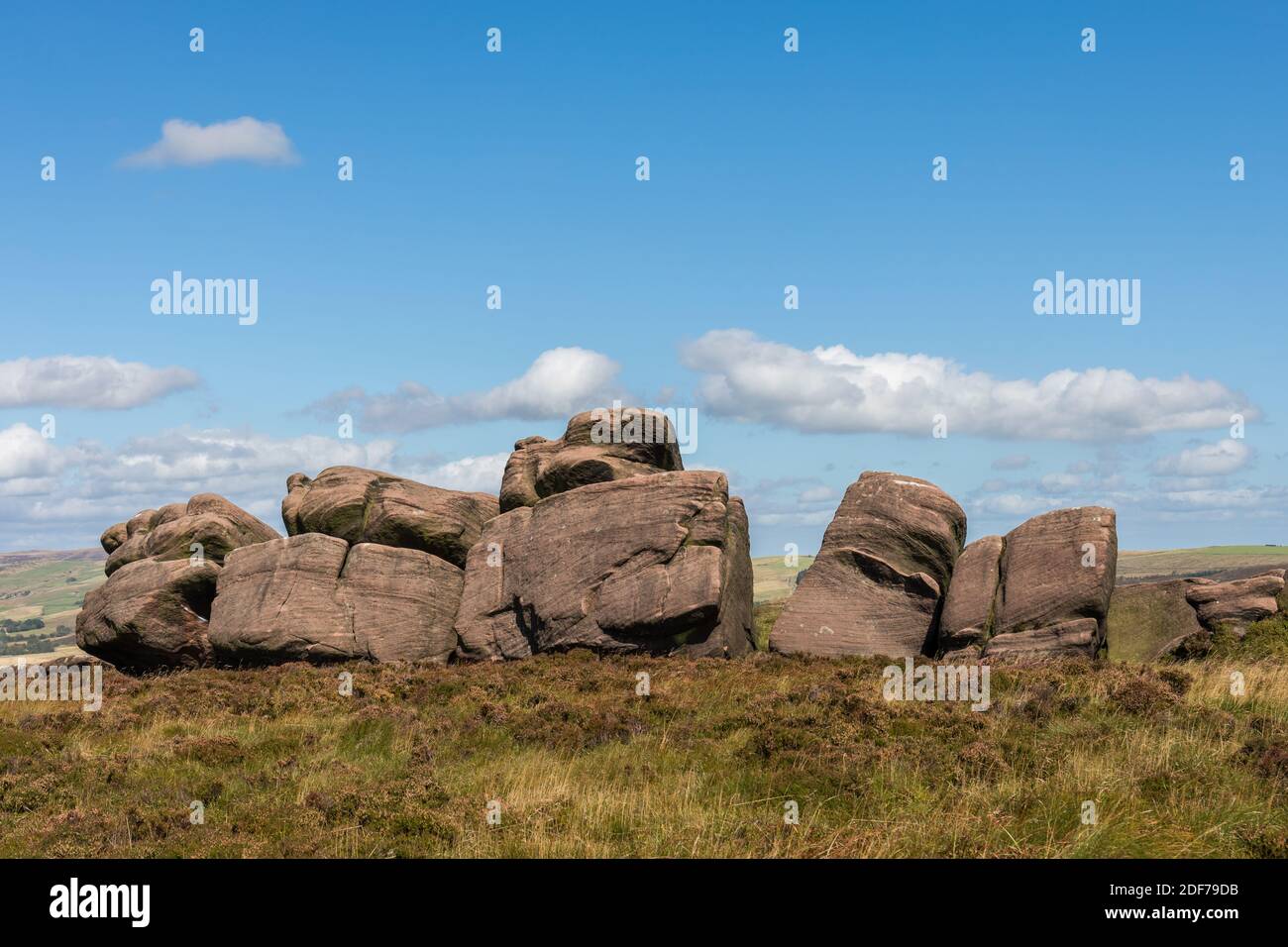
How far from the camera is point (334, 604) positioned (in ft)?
116

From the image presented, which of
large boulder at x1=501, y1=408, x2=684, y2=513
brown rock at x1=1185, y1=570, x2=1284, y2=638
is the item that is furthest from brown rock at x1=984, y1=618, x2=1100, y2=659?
large boulder at x1=501, y1=408, x2=684, y2=513

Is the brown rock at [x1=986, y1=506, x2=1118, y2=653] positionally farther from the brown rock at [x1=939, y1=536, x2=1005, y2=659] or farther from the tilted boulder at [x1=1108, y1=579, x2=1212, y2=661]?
the tilted boulder at [x1=1108, y1=579, x2=1212, y2=661]

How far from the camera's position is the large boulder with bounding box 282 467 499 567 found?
122 feet

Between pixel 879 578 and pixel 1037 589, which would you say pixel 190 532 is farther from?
pixel 1037 589

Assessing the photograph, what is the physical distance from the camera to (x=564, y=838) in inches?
609

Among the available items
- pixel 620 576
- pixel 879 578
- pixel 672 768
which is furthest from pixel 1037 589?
pixel 672 768

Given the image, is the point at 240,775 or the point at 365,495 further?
the point at 365,495

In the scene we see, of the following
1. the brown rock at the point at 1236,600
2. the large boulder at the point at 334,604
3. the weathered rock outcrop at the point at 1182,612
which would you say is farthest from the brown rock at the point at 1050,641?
the large boulder at the point at 334,604

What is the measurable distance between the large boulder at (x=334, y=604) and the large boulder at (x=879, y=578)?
10974 millimetres
